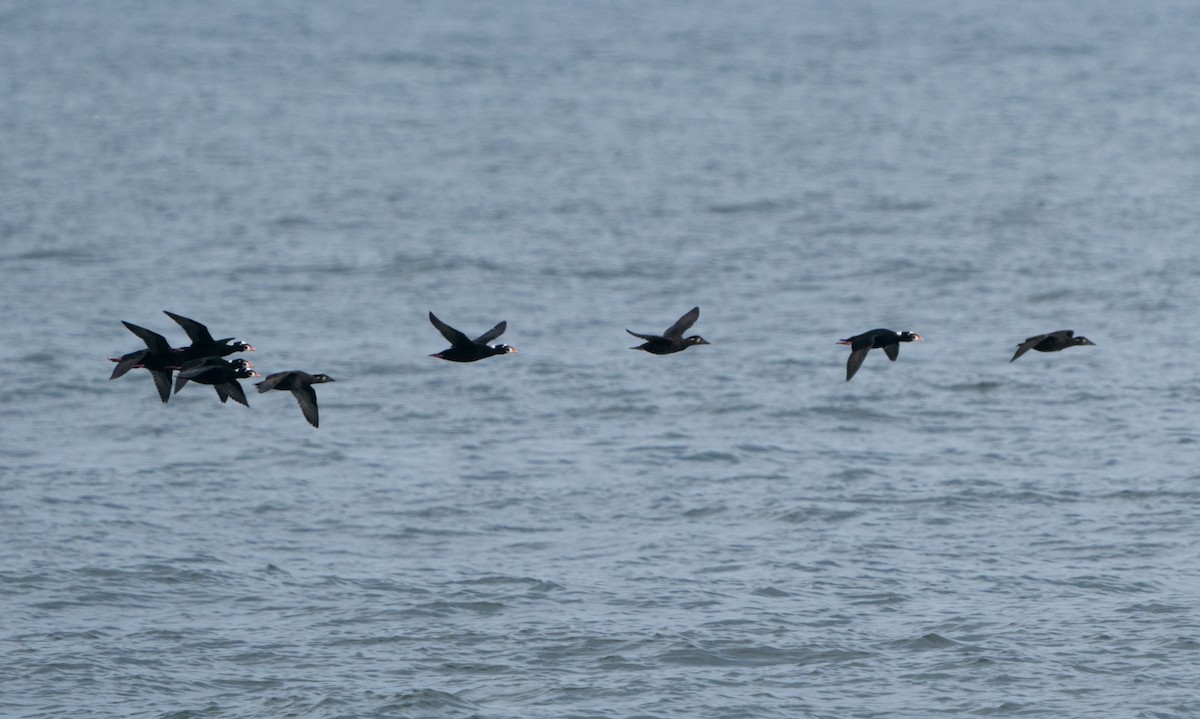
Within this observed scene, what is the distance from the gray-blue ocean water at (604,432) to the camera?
1297 inches

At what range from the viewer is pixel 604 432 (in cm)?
4628

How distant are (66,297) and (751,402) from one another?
23.8m

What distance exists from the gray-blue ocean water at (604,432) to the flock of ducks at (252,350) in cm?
926

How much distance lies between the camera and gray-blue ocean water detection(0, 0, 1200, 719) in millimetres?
32938

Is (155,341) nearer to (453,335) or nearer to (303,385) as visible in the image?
(303,385)

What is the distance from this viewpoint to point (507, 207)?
7944 cm

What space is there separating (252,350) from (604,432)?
79.6ft

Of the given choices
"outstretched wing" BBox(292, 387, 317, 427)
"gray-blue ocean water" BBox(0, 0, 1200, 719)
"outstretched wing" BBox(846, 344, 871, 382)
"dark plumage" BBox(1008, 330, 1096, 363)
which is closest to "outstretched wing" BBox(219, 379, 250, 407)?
"outstretched wing" BBox(292, 387, 317, 427)

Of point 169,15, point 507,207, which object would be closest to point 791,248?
point 507,207

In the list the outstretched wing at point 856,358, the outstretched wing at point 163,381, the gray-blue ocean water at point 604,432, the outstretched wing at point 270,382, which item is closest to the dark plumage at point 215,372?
the outstretched wing at point 270,382

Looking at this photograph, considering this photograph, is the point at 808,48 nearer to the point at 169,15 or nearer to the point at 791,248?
the point at 169,15

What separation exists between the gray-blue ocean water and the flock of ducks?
926cm

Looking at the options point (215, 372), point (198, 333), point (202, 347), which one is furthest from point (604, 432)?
point (215, 372)

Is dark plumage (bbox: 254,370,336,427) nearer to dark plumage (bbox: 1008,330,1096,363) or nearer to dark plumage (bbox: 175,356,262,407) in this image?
dark plumage (bbox: 175,356,262,407)
